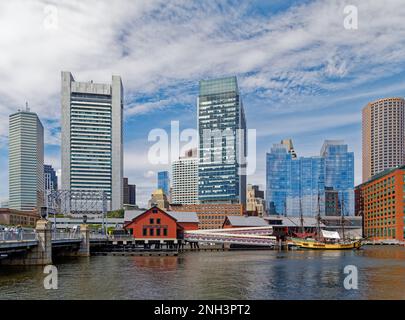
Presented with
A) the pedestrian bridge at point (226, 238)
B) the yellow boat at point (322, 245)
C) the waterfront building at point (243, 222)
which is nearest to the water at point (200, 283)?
the pedestrian bridge at point (226, 238)

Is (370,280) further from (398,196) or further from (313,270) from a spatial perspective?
(398,196)

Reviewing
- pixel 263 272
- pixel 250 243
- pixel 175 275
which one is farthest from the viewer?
pixel 250 243

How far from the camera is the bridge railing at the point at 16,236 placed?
170ft

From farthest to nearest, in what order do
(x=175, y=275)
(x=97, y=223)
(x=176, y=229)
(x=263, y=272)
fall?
(x=97, y=223), (x=176, y=229), (x=263, y=272), (x=175, y=275)

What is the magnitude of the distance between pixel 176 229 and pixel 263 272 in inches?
2174

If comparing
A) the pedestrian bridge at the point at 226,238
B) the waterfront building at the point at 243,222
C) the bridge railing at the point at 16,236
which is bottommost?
the pedestrian bridge at the point at 226,238

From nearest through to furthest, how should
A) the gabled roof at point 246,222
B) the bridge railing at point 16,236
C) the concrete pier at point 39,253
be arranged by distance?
the bridge railing at point 16,236 < the concrete pier at point 39,253 < the gabled roof at point 246,222

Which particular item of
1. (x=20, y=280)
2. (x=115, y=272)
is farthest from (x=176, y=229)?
(x=20, y=280)

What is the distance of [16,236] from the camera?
56969 millimetres

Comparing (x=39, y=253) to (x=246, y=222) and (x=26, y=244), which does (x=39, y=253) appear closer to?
(x=26, y=244)

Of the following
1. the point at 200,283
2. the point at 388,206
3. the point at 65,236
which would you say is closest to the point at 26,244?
the point at 65,236

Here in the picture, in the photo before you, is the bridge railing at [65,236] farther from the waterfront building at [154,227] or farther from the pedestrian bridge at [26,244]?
the waterfront building at [154,227]

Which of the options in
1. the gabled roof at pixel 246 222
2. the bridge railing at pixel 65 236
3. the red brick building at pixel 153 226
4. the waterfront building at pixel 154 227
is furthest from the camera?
the gabled roof at pixel 246 222
